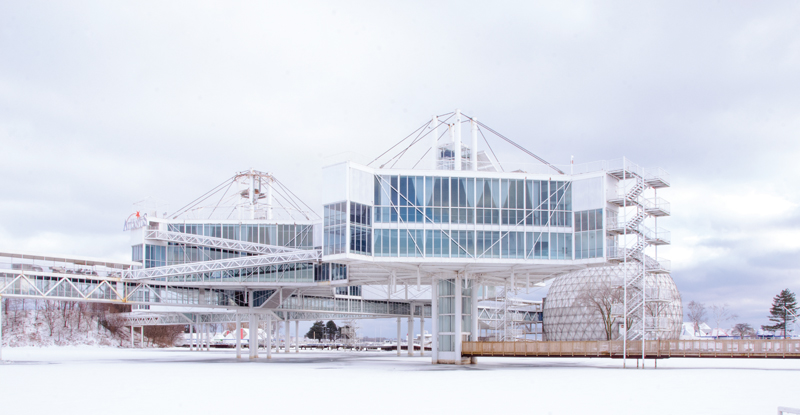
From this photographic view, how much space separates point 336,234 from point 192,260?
20500 millimetres

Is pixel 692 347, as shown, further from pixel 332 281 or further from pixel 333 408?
pixel 333 408

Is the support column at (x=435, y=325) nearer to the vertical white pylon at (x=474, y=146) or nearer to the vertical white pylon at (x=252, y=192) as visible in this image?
the vertical white pylon at (x=474, y=146)

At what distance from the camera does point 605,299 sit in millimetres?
75750

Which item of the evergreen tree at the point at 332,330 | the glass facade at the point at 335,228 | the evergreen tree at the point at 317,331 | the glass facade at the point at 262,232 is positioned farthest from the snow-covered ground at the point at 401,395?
the evergreen tree at the point at 317,331

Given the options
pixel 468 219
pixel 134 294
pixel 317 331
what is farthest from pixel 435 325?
pixel 317 331

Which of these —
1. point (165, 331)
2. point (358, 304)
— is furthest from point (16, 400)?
point (165, 331)

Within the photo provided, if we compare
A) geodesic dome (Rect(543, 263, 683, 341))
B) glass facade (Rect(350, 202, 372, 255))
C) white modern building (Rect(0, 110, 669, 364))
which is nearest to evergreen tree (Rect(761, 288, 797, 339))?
geodesic dome (Rect(543, 263, 683, 341))

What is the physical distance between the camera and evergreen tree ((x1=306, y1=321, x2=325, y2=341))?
573 feet

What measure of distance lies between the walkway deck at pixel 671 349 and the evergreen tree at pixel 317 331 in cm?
12641

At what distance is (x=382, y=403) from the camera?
22109 millimetres

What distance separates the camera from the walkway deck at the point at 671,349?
4634 cm

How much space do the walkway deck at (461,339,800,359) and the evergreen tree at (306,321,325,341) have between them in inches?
4977

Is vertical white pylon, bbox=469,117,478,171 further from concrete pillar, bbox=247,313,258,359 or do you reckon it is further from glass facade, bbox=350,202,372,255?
concrete pillar, bbox=247,313,258,359

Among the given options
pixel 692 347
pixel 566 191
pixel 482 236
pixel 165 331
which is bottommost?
pixel 165 331
